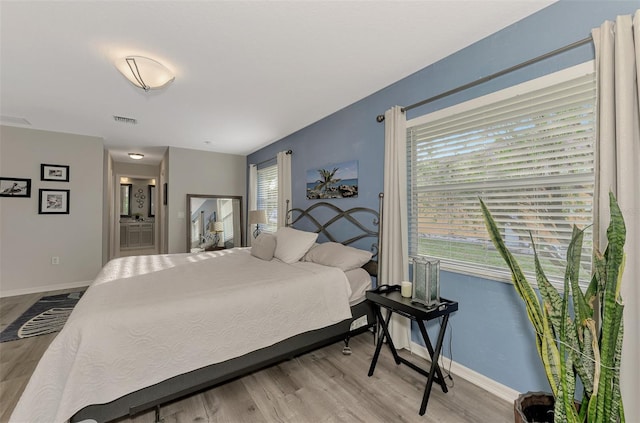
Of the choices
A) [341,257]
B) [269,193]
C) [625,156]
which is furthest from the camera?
[269,193]

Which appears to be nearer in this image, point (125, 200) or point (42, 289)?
point (42, 289)

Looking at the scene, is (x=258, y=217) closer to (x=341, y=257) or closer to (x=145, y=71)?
(x=341, y=257)

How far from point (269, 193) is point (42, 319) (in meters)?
3.34

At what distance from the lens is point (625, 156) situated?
1.29 metres

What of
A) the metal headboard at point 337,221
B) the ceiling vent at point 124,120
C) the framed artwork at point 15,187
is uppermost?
the ceiling vent at point 124,120

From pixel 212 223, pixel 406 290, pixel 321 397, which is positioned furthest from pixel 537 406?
pixel 212 223

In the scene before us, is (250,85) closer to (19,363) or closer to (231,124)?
(231,124)

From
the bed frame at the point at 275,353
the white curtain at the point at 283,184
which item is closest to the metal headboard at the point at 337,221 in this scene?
the bed frame at the point at 275,353

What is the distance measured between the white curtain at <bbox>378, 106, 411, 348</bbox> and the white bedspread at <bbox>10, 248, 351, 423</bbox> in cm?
47

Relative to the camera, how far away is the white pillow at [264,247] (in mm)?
3180

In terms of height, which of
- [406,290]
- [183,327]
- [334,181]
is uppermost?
[334,181]

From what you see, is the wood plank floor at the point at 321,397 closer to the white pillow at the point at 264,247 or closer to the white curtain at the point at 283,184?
the white pillow at the point at 264,247

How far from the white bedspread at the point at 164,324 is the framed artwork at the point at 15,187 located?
9.54 ft

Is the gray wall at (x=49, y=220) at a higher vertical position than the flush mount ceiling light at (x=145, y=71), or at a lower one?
lower
